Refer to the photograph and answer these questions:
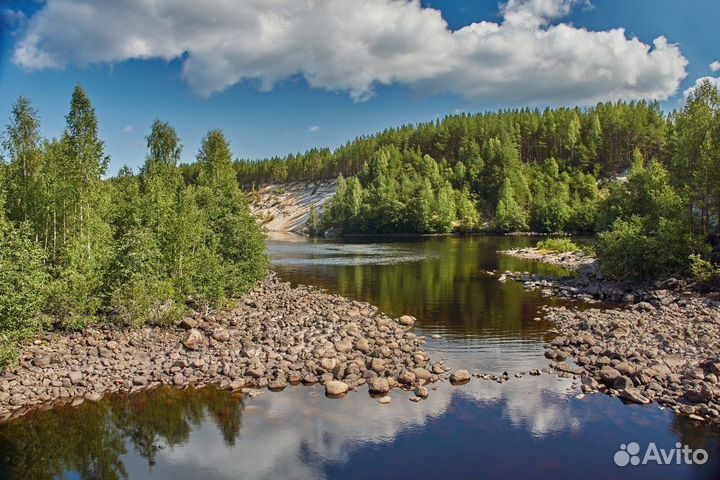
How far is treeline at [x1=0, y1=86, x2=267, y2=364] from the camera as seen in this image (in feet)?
85.8

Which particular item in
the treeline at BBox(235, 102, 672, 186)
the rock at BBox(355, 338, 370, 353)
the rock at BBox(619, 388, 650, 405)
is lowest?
the rock at BBox(619, 388, 650, 405)

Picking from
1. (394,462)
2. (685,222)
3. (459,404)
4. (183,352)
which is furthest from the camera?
(685,222)

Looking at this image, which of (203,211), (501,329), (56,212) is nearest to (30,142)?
(56,212)

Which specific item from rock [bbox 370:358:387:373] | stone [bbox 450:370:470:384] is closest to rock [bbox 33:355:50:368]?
rock [bbox 370:358:387:373]

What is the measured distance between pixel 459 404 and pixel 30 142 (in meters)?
46.1

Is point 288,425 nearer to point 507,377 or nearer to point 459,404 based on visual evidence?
point 459,404

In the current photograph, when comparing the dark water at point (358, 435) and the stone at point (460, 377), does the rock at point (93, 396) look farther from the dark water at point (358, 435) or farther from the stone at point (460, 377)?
the stone at point (460, 377)

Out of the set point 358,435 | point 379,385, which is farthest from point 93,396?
point 379,385

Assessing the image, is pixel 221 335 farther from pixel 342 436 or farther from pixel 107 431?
pixel 342 436

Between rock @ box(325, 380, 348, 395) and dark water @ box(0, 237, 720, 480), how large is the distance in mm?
671

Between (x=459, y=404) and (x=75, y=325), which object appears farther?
(x=75, y=325)

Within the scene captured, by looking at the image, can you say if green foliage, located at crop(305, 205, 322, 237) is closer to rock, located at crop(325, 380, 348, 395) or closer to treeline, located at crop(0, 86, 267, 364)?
treeline, located at crop(0, 86, 267, 364)

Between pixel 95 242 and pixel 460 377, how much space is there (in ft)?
104

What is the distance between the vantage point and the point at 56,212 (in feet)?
142
